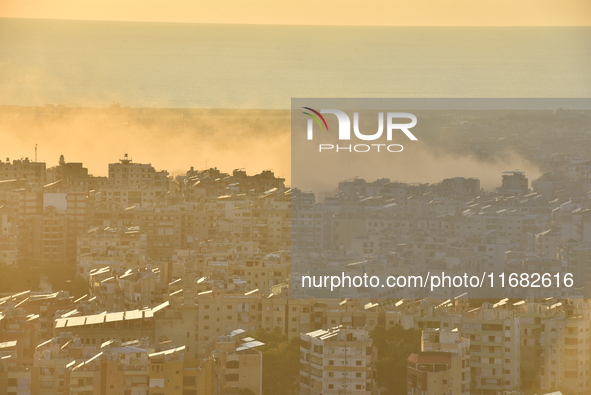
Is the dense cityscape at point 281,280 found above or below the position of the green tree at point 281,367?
above

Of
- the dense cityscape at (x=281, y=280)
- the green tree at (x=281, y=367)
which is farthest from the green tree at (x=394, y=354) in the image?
the green tree at (x=281, y=367)

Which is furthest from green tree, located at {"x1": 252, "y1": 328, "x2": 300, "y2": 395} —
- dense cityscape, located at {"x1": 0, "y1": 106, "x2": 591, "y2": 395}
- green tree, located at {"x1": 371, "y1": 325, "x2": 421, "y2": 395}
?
green tree, located at {"x1": 371, "y1": 325, "x2": 421, "y2": 395}

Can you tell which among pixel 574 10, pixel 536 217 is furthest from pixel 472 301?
pixel 536 217

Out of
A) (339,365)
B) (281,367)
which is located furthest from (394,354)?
(281,367)

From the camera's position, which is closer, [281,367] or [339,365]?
[339,365]

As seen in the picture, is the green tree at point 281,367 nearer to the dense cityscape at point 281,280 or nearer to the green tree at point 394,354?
the dense cityscape at point 281,280

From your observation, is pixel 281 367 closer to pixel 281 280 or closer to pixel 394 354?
pixel 394 354

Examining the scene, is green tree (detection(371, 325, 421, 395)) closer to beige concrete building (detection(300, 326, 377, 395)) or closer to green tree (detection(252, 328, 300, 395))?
beige concrete building (detection(300, 326, 377, 395))

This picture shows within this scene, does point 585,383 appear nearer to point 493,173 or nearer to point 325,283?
point 325,283

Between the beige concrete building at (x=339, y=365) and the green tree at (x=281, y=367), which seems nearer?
the beige concrete building at (x=339, y=365)

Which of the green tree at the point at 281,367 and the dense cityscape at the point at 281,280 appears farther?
the green tree at the point at 281,367

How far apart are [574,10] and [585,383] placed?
493 cm

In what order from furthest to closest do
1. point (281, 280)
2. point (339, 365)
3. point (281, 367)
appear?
1. point (281, 280)
2. point (281, 367)
3. point (339, 365)

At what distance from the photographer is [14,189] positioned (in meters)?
15.3
